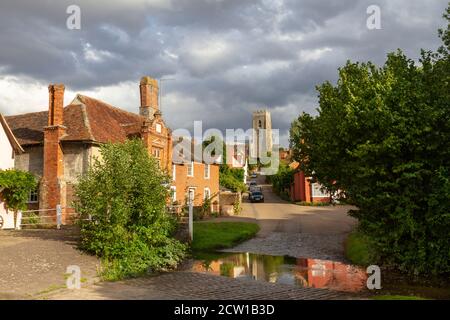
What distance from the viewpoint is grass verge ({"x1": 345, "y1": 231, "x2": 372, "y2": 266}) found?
17.5m

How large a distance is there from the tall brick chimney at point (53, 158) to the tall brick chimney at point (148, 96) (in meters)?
10.3

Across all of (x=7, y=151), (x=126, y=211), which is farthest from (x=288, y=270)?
(x=7, y=151)

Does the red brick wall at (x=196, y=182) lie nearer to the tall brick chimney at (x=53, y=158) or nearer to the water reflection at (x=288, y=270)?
the tall brick chimney at (x=53, y=158)

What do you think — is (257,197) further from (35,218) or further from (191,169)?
(35,218)

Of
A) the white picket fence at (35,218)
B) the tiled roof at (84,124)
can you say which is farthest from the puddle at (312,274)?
the tiled roof at (84,124)

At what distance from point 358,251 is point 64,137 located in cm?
2019

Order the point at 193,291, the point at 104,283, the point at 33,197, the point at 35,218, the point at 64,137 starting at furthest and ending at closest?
the point at 33,197 < the point at 64,137 < the point at 35,218 < the point at 104,283 < the point at 193,291

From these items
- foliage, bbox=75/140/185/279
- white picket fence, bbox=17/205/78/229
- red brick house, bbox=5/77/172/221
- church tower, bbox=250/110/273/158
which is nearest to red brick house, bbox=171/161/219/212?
red brick house, bbox=5/77/172/221

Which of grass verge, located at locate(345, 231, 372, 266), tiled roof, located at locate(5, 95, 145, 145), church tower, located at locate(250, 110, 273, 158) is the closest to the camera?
grass verge, located at locate(345, 231, 372, 266)

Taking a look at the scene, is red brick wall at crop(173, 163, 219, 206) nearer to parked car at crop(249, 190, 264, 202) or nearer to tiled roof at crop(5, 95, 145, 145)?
parked car at crop(249, 190, 264, 202)

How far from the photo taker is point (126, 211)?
17.0 m

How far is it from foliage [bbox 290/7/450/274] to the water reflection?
173 cm
